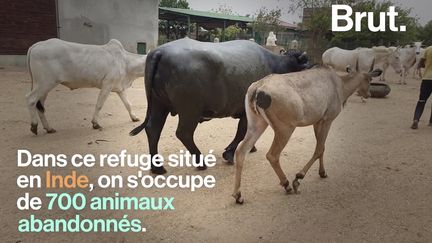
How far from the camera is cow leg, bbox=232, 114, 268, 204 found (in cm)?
367

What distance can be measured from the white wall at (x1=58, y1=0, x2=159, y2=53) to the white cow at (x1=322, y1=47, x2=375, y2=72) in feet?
30.5

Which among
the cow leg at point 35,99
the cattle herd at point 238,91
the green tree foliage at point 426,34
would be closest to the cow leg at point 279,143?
the cattle herd at point 238,91

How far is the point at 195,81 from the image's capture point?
4086 mm

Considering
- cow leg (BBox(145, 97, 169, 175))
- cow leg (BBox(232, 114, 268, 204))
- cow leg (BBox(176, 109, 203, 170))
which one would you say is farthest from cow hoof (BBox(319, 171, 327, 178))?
cow leg (BBox(145, 97, 169, 175))

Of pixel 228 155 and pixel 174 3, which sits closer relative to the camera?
pixel 228 155

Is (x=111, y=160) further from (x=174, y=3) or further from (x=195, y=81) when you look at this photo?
(x=174, y=3)

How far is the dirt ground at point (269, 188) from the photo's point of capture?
313 centimetres

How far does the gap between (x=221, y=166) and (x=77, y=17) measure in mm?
13643

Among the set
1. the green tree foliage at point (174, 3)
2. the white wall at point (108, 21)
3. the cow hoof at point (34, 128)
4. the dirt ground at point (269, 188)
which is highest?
the green tree foliage at point (174, 3)

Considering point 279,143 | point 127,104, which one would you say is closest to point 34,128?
point 127,104

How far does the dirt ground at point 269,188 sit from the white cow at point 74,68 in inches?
26.5

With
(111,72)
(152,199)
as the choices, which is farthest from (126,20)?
(152,199)

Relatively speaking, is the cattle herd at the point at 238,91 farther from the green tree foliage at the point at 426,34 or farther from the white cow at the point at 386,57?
the green tree foliage at the point at 426,34

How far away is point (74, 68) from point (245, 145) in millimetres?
3815
